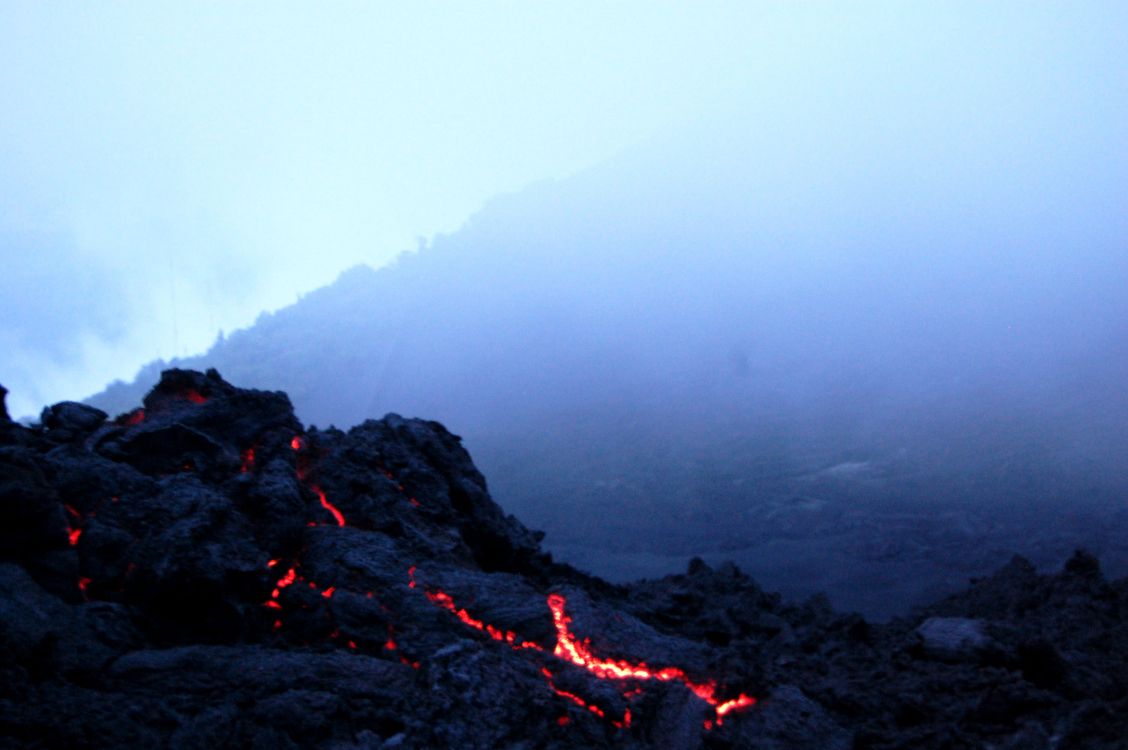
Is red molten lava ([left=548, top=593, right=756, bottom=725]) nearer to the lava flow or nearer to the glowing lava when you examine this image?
the lava flow

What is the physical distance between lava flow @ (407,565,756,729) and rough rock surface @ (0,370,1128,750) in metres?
0.02

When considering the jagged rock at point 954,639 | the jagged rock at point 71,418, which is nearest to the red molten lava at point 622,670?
the jagged rock at point 954,639

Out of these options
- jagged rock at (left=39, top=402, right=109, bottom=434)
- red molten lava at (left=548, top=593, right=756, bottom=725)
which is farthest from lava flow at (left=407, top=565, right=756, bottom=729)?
jagged rock at (left=39, top=402, right=109, bottom=434)

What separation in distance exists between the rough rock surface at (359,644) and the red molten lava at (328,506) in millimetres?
23

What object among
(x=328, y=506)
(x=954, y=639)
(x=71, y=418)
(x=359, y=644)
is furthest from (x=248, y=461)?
(x=954, y=639)

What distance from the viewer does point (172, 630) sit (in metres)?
5.17

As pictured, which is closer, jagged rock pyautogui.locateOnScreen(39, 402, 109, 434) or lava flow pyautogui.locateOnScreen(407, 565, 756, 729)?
lava flow pyautogui.locateOnScreen(407, 565, 756, 729)

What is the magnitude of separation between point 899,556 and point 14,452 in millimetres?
13034

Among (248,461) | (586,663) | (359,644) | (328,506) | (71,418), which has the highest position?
(71,418)

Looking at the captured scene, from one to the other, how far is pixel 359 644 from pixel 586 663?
71.7 inches

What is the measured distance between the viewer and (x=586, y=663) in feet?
19.4

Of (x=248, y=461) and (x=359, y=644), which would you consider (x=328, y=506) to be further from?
(x=359, y=644)

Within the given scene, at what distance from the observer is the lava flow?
553 centimetres

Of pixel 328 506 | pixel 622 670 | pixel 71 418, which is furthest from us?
pixel 71 418
